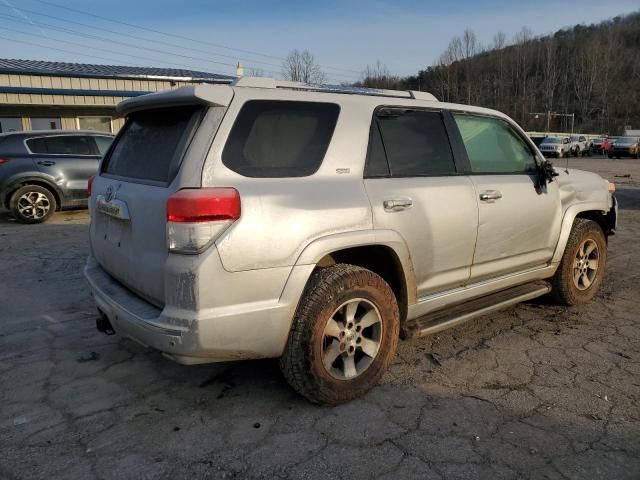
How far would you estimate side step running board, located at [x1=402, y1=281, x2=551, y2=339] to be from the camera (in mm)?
3275

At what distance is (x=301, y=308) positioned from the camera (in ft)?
9.02

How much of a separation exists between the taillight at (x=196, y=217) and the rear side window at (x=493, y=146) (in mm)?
2076

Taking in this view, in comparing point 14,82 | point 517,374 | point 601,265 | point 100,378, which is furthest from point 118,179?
point 14,82

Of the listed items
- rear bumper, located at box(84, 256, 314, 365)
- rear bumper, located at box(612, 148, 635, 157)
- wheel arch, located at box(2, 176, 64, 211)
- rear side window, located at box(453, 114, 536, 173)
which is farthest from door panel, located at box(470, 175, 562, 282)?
rear bumper, located at box(612, 148, 635, 157)

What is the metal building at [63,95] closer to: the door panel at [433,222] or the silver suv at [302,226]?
the silver suv at [302,226]

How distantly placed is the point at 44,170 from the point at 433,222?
855 centimetres

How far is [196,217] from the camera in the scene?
7.94ft

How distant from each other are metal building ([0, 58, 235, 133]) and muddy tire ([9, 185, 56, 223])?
10015 mm

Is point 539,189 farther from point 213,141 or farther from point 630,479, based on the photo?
point 213,141

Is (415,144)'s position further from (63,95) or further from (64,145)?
(63,95)

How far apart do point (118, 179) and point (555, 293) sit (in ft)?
12.4

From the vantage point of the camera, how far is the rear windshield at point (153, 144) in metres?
2.71

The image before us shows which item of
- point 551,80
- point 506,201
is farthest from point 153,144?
point 551,80

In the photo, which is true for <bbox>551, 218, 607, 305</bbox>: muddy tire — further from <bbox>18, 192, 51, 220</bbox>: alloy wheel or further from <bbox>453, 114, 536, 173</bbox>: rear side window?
<bbox>18, 192, 51, 220</bbox>: alloy wheel
